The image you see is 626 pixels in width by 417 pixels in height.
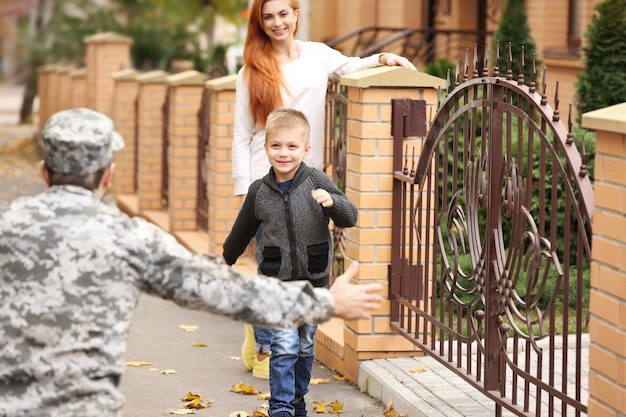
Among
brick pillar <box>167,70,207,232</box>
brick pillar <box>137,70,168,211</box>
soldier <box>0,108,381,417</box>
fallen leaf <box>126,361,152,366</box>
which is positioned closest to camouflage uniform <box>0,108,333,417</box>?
soldier <box>0,108,381,417</box>

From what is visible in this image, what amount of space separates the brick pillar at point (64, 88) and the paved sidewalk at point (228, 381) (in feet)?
48.2

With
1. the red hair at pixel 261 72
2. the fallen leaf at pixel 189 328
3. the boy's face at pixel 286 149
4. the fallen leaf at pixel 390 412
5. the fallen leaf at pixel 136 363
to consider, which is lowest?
the fallen leaf at pixel 189 328

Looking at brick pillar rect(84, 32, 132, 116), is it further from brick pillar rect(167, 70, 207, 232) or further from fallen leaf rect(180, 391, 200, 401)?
fallen leaf rect(180, 391, 200, 401)

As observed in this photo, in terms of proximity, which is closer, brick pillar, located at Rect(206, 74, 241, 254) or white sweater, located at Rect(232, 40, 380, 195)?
white sweater, located at Rect(232, 40, 380, 195)

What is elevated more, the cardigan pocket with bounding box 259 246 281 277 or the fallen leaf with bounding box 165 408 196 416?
the cardigan pocket with bounding box 259 246 281 277

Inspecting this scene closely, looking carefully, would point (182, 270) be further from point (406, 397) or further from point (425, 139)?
point (425, 139)

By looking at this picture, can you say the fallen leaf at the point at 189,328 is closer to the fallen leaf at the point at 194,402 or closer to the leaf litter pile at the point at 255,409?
the leaf litter pile at the point at 255,409

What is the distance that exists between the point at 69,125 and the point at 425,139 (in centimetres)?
313

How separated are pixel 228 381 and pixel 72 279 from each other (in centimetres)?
350

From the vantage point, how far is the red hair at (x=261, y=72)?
6465 mm

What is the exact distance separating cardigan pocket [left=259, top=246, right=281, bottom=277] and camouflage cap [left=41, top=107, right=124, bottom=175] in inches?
86.2

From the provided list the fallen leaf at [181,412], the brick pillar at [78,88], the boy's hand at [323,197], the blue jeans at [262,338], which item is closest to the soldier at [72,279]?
the boy's hand at [323,197]

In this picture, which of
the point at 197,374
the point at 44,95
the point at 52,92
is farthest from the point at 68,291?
the point at 44,95

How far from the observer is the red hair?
6.46m
